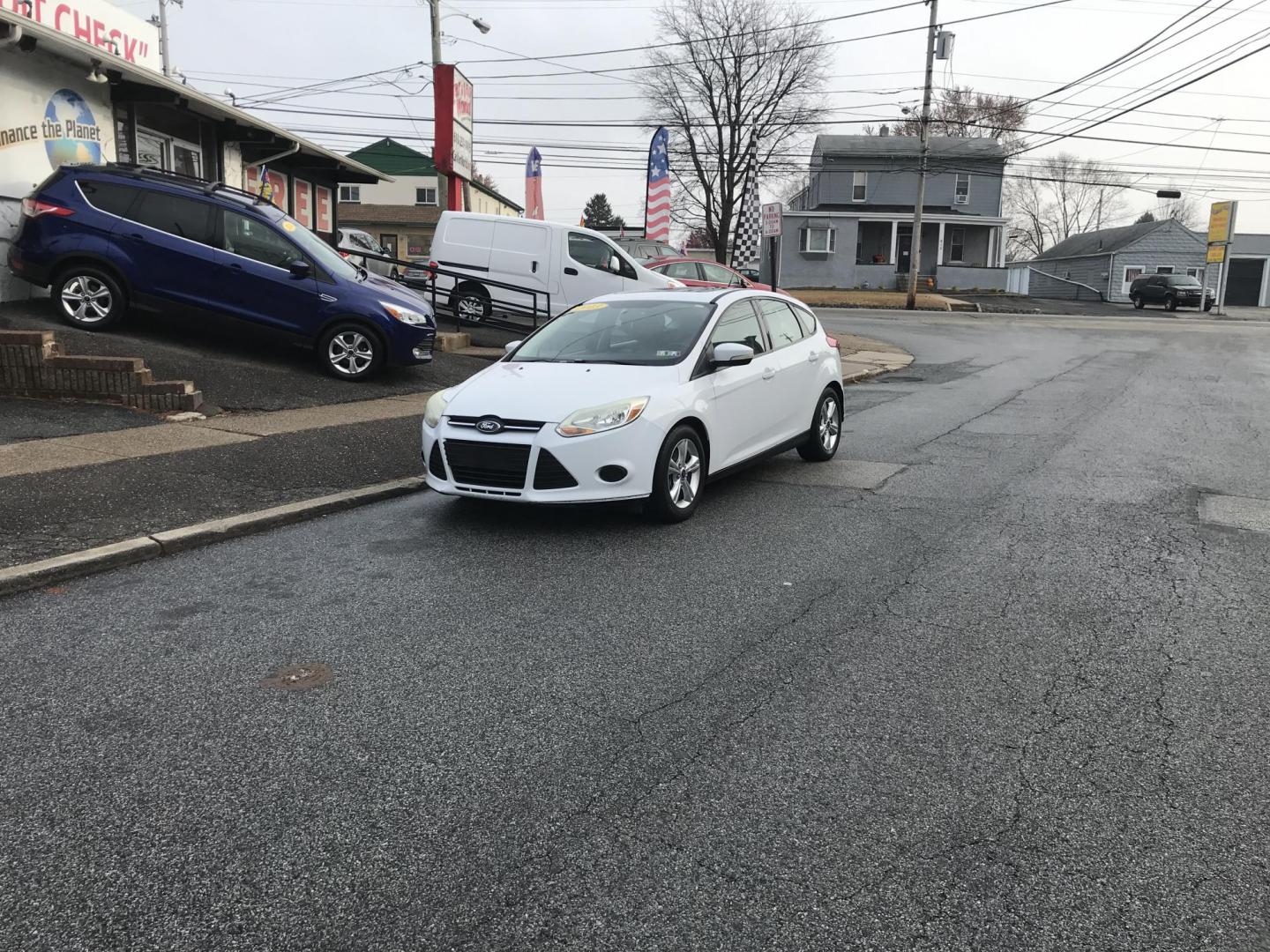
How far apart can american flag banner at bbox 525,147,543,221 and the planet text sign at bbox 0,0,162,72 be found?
28.3ft

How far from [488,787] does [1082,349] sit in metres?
22.8

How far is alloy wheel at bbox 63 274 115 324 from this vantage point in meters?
11.7

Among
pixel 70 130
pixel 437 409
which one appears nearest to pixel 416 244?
pixel 70 130

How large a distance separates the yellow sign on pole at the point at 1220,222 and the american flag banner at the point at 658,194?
2882 cm

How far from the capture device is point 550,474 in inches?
255

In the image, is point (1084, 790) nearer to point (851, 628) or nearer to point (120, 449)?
point (851, 628)

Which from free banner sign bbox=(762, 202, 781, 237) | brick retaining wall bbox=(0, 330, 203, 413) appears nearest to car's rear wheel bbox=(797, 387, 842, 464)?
brick retaining wall bbox=(0, 330, 203, 413)

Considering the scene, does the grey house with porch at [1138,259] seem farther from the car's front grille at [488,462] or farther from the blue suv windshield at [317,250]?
the car's front grille at [488,462]

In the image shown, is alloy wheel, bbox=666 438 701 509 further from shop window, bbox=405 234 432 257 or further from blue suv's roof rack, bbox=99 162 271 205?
shop window, bbox=405 234 432 257

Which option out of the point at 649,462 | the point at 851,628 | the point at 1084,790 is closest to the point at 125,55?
the point at 649,462

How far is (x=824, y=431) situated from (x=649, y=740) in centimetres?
601

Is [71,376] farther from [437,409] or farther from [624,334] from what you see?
[624,334]

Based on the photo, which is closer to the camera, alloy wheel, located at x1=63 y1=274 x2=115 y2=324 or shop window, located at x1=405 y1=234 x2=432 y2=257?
alloy wheel, located at x1=63 y1=274 x2=115 y2=324

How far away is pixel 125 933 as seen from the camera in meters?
2.54
